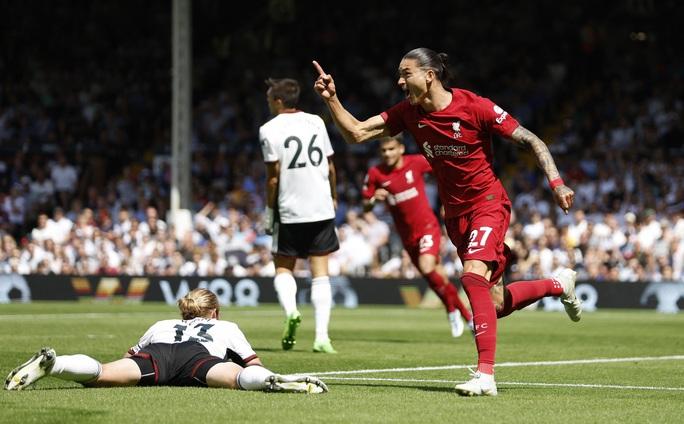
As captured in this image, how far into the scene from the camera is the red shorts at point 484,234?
8.96 m

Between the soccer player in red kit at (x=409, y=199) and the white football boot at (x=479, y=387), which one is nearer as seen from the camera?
the white football boot at (x=479, y=387)

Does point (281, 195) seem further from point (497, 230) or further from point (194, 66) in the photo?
point (194, 66)

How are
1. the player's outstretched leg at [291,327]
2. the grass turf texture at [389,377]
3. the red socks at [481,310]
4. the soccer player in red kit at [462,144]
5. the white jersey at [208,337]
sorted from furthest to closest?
the player's outstretched leg at [291,327] → the soccer player in red kit at [462,144] → the red socks at [481,310] → the white jersey at [208,337] → the grass turf texture at [389,377]

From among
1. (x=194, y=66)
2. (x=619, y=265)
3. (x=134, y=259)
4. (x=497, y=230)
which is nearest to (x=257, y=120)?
(x=194, y=66)

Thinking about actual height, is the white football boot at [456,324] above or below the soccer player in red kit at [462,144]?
below

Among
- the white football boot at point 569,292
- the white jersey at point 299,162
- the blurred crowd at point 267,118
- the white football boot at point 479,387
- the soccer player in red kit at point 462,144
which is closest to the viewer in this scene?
the white football boot at point 479,387

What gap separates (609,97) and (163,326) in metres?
25.4

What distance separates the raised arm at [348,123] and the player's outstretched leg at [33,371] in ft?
8.23

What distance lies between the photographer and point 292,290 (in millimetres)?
13047

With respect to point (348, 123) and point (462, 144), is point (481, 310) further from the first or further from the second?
point (348, 123)

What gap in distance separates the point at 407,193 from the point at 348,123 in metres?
6.82

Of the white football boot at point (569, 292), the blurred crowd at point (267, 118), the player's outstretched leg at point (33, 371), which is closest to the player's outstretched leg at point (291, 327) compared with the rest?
the white football boot at point (569, 292)

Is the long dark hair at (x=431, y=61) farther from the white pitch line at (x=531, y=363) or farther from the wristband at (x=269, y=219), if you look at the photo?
the wristband at (x=269, y=219)

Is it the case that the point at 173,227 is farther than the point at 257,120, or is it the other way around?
the point at 257,120
